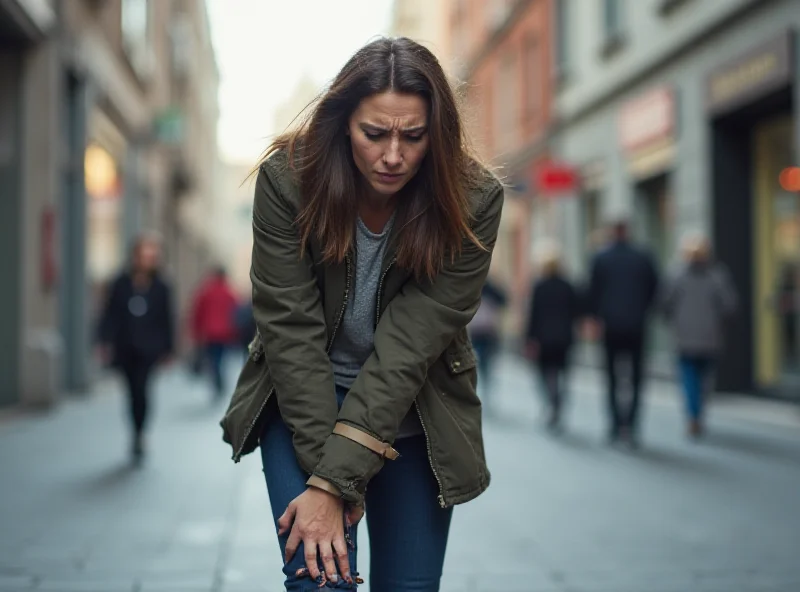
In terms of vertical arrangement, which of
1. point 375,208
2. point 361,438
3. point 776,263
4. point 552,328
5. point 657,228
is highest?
point 657,228

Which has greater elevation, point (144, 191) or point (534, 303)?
point (144, 191)

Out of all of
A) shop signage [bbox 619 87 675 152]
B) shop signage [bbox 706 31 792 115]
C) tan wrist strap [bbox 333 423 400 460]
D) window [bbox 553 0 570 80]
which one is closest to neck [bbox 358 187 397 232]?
tan wrist strap [bbox 333 423 400 460]

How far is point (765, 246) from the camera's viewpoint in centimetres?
1341

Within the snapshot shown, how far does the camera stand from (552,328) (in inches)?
435

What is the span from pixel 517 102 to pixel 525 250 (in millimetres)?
3576

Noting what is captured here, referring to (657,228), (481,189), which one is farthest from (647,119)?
(481,189)

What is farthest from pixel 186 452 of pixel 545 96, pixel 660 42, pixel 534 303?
pixel 545 96

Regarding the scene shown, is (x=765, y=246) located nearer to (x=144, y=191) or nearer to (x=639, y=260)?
(x=639, y=260)

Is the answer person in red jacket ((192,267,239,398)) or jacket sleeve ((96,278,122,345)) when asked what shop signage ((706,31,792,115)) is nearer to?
person in red jacket ((192,267,239,398))

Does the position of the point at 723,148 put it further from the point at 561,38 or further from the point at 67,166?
the point at 561,38

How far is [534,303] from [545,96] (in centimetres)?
1291

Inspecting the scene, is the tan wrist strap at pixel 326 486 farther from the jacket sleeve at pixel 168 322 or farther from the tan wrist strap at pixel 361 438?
the jacket sleeve at pixel 168 322

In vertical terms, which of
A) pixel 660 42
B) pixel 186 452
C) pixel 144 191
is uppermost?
pixel 660 42

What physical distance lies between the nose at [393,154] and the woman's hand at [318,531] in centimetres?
69
